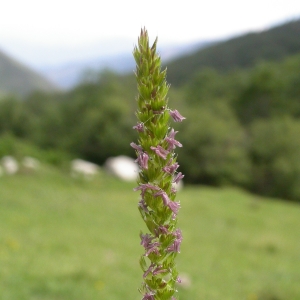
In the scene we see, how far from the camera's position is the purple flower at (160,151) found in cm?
88

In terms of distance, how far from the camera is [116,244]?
775 inches

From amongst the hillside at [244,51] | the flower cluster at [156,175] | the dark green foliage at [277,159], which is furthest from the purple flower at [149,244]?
the hillside at [244,51]

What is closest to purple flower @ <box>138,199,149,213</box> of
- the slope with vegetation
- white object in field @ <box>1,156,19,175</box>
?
white object in field @ <box>1,156,19,175</box>

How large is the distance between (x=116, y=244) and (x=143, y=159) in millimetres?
19388

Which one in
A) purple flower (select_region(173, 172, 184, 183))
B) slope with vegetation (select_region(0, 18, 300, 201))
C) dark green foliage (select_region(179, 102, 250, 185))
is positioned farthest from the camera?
slope with vegetation (select_region(0, 18, 300, 201))

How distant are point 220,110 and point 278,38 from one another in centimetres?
5744

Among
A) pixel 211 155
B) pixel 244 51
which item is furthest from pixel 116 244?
pixel 244 51

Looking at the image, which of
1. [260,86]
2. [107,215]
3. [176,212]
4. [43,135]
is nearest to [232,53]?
[260,86]

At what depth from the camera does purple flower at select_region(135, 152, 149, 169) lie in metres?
0.92

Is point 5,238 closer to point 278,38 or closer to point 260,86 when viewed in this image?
point 260,86

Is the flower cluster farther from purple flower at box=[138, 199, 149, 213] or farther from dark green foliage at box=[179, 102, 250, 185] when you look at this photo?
dark green foliage at box=[179, 102, 250, 185]

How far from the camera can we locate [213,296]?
13.1 metres

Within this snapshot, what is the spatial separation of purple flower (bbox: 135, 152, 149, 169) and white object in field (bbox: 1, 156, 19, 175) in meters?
36.7

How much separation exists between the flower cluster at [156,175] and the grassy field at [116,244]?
10.0m
